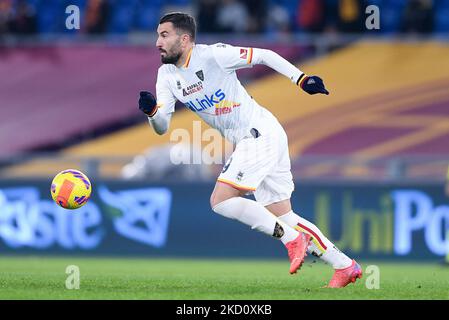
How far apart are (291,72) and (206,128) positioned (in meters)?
8.01

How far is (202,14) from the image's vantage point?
1869cm

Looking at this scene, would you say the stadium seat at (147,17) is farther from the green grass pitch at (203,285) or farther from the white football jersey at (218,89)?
the white football jersey at (218,89)

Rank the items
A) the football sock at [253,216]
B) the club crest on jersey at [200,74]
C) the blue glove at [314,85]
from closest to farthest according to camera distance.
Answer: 1. the blue glove at [314,85]
2. the football sock at [253,216]
3. the club crest on jersey at [200,74]

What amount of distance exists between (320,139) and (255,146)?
8778mm

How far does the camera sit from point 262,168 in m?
9.29

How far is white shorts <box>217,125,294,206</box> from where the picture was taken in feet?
30.2

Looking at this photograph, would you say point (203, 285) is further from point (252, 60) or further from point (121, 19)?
point (121, 19)

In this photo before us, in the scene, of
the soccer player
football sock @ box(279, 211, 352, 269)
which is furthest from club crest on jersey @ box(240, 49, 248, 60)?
football sock @ box(279, 211, 352, 269)

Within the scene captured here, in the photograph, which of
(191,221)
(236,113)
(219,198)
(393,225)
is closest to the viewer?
(219,198)

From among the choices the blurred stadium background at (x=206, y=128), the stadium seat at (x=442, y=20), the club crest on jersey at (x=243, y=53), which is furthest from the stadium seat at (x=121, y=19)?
the club crest on jersey at (x=243, y=53)

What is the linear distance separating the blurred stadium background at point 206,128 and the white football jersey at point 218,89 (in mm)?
6493

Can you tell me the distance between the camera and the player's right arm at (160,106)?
360 inches

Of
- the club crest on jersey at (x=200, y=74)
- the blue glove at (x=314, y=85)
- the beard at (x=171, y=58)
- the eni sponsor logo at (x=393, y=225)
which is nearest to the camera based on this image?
the blue glove at (x=314, y=85)

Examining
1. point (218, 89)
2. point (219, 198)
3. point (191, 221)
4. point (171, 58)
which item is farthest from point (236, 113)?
point (191, 221)
